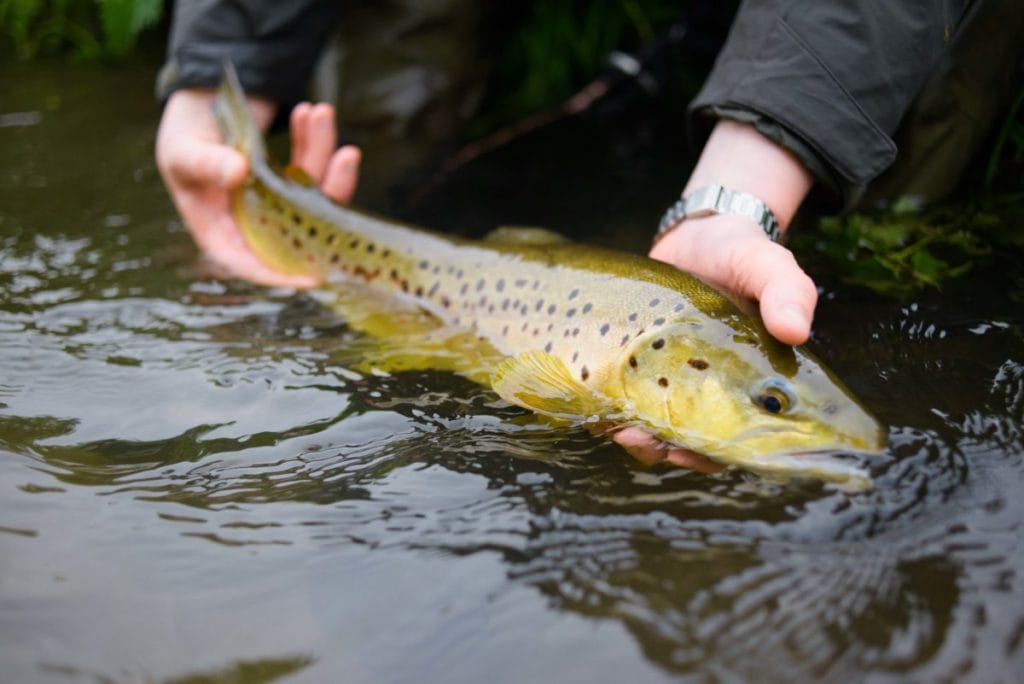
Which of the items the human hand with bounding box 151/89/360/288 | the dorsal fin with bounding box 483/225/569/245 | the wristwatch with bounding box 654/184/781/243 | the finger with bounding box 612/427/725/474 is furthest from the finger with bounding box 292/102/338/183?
the finger with bounding box 612/427/725/474

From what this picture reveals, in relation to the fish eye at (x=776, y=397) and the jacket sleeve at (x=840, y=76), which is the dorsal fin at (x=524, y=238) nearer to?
the jacket sleeve at (x=840, y=76)

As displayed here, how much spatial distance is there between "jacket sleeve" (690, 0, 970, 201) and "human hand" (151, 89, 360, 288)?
1.78 m

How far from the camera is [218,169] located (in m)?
3.36

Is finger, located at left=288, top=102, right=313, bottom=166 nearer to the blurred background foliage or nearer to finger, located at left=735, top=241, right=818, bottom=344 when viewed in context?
the blurred background foliage

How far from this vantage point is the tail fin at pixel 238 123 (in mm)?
3455

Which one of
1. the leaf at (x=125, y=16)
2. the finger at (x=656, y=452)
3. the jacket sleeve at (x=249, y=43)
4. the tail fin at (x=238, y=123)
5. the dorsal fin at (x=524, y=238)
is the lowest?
the finger at (x=656, y=452)

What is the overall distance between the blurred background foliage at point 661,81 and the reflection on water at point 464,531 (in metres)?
0.29

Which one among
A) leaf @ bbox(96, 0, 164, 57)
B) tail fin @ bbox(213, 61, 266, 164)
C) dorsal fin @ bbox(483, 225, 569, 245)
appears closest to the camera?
dorsal fin @ bbox(483, 225, 569, 245)

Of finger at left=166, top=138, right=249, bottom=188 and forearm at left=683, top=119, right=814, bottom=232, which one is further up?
forearm at left=683, top=119, right=814, bottom=232

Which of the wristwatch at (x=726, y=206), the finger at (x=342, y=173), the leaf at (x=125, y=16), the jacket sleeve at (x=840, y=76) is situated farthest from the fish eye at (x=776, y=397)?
the leaf at (x=125, y=16)

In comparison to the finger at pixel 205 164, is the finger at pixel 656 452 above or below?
below

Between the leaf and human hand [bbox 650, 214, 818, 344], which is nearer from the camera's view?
human hand [bbox 650, 214, 818, 344]

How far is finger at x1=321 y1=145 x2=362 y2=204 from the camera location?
364cm

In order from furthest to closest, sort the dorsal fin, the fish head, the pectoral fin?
the dorsal fin < the pectoral fin < the fish head
